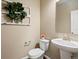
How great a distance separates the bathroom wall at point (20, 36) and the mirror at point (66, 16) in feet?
2.53

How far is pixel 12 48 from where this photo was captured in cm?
257

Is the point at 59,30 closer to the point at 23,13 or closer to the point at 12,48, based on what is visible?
the point at 23,13

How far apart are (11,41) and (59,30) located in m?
1.23

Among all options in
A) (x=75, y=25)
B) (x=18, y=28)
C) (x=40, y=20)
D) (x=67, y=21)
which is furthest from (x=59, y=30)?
(x=18, y=28)

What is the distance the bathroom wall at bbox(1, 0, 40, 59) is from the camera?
2.45m

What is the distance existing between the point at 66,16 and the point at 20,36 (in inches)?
51.0

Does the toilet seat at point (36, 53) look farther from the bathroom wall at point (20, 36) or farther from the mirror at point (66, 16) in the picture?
the mirror at point (66, 16)

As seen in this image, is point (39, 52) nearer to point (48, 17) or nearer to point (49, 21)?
point (49, 21)

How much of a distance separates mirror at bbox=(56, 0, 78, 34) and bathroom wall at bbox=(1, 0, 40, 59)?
0.77 metres

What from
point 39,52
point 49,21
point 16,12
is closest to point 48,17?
point 49,21

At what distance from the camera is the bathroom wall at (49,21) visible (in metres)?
2.65

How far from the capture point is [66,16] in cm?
227

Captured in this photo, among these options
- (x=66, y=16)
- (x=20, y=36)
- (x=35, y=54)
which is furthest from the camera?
(x=20, y=36)

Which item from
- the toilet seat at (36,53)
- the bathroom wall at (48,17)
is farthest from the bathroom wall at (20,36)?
the toilet seat at (36,53)
